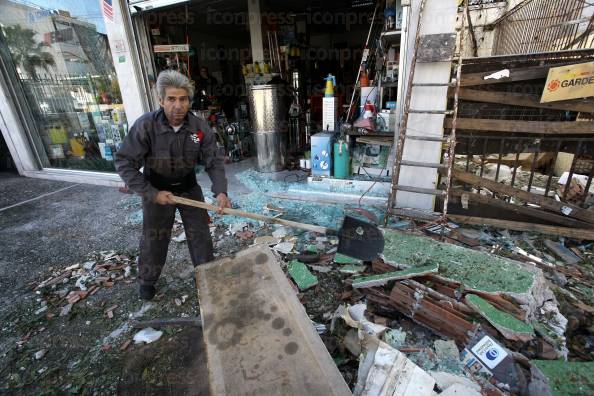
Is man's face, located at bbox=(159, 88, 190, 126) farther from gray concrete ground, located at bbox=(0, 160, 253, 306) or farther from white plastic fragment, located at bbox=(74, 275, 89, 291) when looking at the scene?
white plastic fragment, located at bbox=(74, 275, 89, 291)

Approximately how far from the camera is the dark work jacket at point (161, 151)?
268 centimetres

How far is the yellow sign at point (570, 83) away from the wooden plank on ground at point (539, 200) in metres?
1.15

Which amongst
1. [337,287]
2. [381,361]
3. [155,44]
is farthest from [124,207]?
[381,361]

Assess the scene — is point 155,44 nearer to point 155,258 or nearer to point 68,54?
point 68,54

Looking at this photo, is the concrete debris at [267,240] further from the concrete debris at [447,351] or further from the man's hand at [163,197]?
the concrete debris at [447,351]

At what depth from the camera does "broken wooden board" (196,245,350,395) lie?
1.58 metres

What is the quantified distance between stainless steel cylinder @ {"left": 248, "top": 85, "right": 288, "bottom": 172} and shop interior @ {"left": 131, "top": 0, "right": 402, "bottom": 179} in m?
0.02

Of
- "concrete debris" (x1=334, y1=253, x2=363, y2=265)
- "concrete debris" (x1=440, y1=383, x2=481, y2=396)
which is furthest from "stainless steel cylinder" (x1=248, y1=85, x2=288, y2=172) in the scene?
"concrete debris" (x1=440, y1=383, x2=481, y2=396)

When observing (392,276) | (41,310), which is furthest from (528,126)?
(41,310)

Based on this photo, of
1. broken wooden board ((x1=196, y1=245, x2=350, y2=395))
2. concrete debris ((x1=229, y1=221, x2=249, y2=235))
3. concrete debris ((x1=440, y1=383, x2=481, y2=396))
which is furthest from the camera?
concrete debris ((x1=229, y1=221, x2=249, y2=235))

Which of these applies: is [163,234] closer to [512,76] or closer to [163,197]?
[163,197]

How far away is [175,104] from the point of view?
2.61 metres

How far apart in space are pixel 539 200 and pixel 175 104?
449 cm

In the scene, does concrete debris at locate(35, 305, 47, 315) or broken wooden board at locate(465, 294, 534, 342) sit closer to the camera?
broken wooden board at locate(465, 294, 534, 342)
